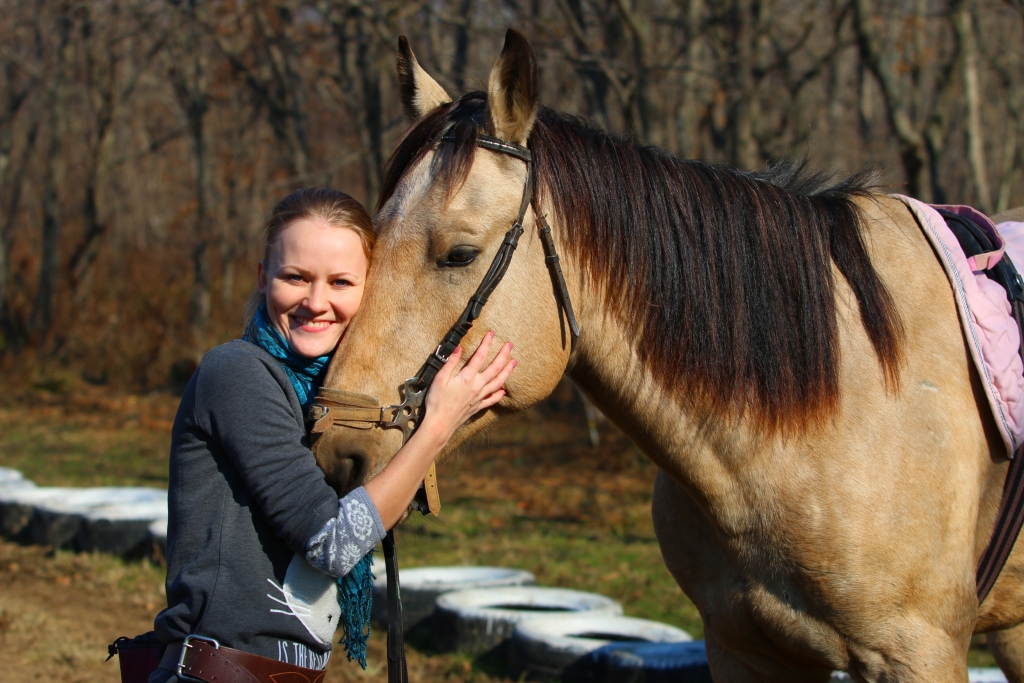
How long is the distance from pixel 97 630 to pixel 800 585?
4.20 meters

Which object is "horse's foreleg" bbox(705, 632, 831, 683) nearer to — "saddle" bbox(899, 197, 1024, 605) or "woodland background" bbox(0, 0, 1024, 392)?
"saddle" bbox(899, 197, 1024, 605)

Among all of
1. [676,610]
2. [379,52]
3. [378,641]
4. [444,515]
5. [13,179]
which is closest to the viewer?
[378,641]

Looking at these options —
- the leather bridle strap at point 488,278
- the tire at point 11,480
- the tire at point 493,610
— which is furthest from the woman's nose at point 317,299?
the tire at point 11,480

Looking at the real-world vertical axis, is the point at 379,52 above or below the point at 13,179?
above

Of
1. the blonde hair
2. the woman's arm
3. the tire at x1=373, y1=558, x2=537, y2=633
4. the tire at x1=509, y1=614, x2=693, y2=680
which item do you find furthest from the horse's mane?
the tire at x1=373, y1=558, x2=537, y2=633

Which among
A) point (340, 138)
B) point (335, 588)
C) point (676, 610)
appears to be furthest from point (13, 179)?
point (335, 588)

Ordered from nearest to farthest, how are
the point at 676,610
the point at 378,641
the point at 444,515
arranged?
the point at 378,641 → the point at 676,610 → the point at 444,515

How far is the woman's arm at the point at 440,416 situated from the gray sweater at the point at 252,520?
49 mm

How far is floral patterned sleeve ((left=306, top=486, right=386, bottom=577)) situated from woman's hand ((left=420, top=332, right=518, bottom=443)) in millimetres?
212

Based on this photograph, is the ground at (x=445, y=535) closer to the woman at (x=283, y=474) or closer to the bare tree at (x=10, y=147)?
the woman at (x=283, y=474)

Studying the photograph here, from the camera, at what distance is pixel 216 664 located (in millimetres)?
1867

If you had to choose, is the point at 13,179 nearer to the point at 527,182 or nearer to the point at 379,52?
the point at 379,52

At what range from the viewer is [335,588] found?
208 cm

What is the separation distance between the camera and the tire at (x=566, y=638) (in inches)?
156
